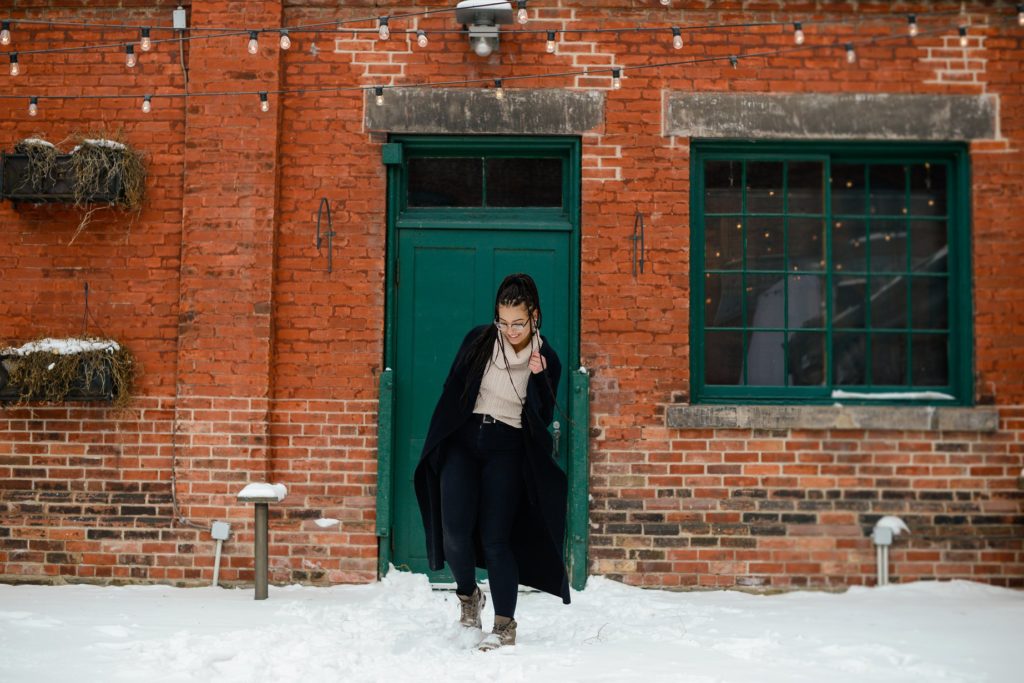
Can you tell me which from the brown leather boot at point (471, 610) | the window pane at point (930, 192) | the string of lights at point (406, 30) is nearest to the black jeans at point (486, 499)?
the brown leather boot at point (471, 610)

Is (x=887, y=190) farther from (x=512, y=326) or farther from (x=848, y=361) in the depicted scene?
(x=512, y=326)

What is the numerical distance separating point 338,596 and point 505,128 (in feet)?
10.7

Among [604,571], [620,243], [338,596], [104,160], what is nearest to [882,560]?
[604,571]

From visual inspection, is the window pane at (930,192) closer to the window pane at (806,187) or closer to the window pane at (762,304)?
the window pane at (806,187)

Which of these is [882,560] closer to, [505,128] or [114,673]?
[505,128]

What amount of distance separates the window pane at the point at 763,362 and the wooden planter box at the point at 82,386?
429 centimetres

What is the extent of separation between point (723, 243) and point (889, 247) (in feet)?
3.93

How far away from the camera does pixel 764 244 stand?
6.92m

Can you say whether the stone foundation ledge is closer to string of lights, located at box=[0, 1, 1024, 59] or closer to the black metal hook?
the black metal hook

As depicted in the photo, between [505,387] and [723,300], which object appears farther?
[723,300]

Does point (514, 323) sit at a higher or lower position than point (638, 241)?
lower

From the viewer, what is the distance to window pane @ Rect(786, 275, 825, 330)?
692 centimetres

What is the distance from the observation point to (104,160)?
6.46 m

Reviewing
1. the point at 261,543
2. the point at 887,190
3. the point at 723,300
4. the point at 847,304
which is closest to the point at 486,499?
the point at 261,543
